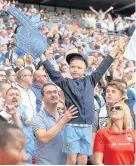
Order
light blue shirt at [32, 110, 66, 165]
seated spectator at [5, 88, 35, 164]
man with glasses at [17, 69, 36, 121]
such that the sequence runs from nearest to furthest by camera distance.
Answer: light blue shirt at [32, 110, 66, 165] < seated spectator at [5, 88, 35, 164] < man with glasses at [17, 69, 36, 121]

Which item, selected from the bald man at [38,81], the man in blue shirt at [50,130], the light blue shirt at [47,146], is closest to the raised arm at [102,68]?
the man in blue shirt at [50,130]

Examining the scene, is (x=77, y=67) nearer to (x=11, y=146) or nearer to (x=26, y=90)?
(x=26, y=90)

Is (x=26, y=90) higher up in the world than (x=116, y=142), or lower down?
higher up

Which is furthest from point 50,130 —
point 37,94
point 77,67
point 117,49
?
point 37,94

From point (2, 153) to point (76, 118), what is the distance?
1867mm

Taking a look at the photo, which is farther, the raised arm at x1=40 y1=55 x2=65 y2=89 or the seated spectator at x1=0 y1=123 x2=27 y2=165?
the raised arm at x1=40 y1=55 x2=65 y2=89

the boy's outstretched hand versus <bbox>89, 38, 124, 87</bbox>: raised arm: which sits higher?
the boy's outstretched hand

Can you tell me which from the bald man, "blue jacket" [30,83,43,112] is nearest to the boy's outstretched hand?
"blue jacket" [30,83,43,112]

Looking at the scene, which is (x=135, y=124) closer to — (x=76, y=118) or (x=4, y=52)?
(x=76, y=118)

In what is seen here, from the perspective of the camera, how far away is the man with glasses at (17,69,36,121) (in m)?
4.69

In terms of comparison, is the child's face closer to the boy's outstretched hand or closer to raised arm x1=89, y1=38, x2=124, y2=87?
raised arm x1=89, y1=38, x2=124, y2=87

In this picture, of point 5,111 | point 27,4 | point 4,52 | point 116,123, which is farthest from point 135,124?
point 27,4

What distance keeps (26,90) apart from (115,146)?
6.36 ft

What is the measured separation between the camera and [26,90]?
5.08 metres
